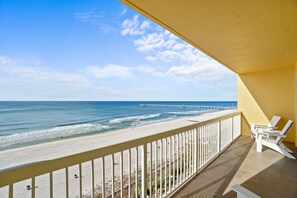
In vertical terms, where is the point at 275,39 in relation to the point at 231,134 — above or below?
above

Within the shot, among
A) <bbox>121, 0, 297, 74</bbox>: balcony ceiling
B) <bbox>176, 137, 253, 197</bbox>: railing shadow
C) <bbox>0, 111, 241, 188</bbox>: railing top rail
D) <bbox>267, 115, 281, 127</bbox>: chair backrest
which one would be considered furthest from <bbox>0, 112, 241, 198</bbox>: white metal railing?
<bbox>121, 0, 297, 74</bbox>: balcony ceiling

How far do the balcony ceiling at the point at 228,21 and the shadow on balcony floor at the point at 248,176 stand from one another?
2.36 metres

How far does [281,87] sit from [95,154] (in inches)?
247

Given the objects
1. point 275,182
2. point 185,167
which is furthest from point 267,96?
point 185,167

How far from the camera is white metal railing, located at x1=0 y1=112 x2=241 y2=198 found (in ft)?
3.43

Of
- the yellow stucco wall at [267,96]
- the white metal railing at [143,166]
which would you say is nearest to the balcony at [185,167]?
the white metal railing at [143,166]

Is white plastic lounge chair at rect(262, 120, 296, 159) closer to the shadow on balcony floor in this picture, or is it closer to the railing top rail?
the shadow on balcony floor

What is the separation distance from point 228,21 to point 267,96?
4.83 meters

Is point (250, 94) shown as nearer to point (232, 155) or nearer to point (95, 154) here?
point (232, 155)

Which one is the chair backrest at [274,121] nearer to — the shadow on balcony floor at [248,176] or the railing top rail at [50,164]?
the shadow on balcony floor at [248,176]

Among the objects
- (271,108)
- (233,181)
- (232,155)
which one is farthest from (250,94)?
(233,181)

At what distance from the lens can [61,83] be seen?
24891mm

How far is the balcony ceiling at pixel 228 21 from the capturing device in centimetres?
162

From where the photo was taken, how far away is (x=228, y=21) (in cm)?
199
